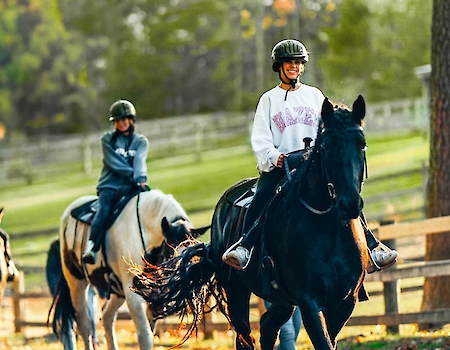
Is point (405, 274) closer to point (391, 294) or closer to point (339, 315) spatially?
point (391, 294)

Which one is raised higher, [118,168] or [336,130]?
[336,130]

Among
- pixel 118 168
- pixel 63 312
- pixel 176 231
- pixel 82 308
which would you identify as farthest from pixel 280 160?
pixel 63 312

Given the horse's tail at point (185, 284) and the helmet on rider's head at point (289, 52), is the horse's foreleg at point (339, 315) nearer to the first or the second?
the horse's tail at point (185, 284)

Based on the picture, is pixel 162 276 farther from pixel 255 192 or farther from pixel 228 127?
pixel 228 127

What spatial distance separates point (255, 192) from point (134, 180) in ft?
10.6

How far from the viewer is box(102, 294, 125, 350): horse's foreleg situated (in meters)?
11.0

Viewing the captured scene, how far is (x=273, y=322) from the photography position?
805 centimetres

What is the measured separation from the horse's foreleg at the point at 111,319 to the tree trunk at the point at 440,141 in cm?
383

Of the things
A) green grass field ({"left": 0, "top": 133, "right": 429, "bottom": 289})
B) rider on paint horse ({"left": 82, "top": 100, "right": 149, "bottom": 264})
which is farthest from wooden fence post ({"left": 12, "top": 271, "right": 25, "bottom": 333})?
green grass field ({"left": 0, "top": 133, "right": 429, "bottom": 289})

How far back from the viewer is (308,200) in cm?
697

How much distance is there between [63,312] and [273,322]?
4235 mm

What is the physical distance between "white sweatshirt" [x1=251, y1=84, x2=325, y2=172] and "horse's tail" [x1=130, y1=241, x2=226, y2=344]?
1335 mm

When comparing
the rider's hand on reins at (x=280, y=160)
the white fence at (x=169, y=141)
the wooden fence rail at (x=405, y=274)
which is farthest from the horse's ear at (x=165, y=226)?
the white fence at (x=169, y=141)

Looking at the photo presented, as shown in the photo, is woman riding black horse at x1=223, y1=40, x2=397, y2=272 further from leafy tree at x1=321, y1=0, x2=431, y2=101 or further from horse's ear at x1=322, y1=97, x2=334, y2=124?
leafy tree at x1=321, y1=0, x2=431, y2=101
